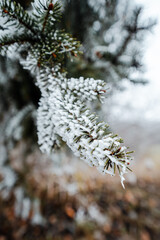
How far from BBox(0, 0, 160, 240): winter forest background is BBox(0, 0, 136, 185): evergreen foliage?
50 mm

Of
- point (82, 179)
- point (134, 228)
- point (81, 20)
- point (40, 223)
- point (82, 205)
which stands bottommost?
point (40, 223)

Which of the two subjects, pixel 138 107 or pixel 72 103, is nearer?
pixel 72 103

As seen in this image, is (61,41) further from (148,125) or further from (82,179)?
(148,125)

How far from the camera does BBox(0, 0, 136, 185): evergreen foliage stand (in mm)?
250

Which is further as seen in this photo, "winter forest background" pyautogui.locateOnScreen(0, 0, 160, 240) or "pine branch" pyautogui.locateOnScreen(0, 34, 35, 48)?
"winter forest background" pyautogui.locateOnScreen(0, 0, 160, 240)

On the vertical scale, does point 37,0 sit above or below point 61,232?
above

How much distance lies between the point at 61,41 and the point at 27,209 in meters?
1.80

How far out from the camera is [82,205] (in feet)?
6.15

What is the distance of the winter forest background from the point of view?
774mm

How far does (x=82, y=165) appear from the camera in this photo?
2691 mm

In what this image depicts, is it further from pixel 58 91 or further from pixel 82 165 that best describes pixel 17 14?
pixel 82 165

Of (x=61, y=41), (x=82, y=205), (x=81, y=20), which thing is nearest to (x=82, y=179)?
(x=82, y=205)

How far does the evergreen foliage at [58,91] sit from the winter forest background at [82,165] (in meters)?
0.05

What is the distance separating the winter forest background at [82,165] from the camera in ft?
2.54
